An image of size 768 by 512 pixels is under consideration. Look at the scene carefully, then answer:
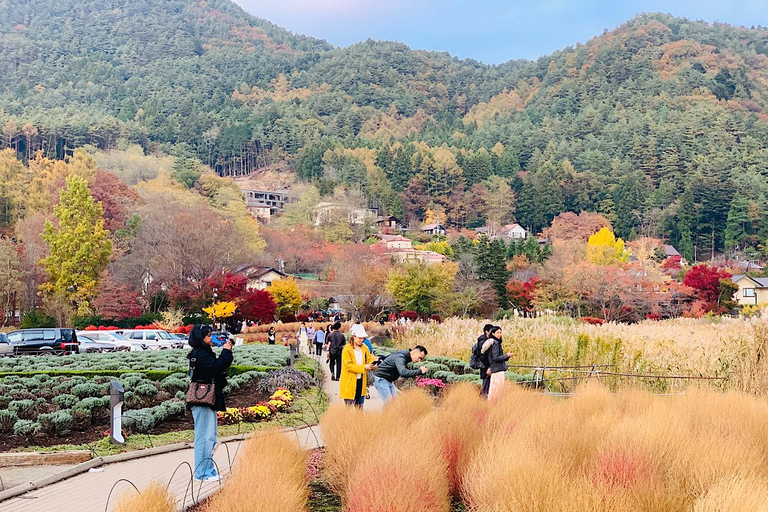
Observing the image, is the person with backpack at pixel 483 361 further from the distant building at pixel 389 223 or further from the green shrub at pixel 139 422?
the distant building at pixel 389 223

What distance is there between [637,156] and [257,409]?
146 m

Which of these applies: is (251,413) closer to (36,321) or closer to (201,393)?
(201,393)

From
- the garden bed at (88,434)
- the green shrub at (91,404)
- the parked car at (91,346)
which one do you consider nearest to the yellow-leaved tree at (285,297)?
the parked car at (91,346)

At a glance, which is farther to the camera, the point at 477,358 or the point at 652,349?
the point at 652,349

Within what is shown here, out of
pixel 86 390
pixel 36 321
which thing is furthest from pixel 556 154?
pixel 86 390

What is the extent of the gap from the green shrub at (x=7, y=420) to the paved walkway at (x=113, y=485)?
3.46 meters

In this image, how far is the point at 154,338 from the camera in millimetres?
34250

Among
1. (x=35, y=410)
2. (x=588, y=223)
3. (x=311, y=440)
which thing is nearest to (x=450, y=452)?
(x=311, y=440)

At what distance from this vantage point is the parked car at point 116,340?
107 ft

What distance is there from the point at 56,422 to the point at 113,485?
519 centimetres

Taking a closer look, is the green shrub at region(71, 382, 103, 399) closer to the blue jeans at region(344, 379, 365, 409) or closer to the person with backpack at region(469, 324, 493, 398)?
the blue jeans at region(344, 379, 365, 409)

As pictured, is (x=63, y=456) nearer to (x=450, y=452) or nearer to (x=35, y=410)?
(x=35, y=410)

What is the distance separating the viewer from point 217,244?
52688 mm

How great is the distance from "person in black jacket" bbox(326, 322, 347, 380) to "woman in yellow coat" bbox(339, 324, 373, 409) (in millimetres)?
8204
